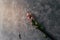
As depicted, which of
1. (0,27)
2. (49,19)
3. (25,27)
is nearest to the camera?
(49,19)

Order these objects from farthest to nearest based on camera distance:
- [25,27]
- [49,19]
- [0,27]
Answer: [0,27] → [25,27] → [49,19]

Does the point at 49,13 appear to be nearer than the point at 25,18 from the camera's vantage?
Yes

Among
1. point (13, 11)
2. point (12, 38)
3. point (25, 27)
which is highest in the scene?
point (13, 11)

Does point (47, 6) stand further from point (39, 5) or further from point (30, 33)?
point (30, 33)

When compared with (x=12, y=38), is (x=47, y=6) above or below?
above

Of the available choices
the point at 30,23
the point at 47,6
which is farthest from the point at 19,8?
the point at 47,6

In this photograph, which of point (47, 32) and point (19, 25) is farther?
point (19, 25)
